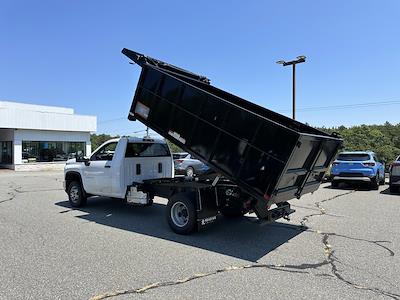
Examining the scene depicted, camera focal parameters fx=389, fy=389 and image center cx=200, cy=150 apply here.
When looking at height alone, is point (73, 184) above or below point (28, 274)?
above

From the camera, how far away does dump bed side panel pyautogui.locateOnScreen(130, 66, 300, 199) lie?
21.7 feet

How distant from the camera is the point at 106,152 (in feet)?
34.9

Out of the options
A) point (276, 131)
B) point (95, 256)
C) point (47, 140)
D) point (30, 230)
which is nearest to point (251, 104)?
point (276, 131)

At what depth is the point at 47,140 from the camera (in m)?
37.9

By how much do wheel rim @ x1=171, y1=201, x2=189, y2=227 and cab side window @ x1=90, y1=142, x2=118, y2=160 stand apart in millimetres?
2929

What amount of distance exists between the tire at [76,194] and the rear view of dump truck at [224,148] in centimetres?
258

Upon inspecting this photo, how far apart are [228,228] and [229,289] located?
146 inches

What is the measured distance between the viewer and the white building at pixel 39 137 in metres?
35.3

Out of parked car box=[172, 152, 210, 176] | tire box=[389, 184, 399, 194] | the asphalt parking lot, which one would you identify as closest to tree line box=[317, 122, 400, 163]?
parked car box=[172, 152, 210, 176]

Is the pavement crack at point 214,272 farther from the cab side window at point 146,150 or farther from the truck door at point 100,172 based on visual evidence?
the truck door at point 100,172

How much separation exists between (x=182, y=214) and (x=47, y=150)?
33.5 meters

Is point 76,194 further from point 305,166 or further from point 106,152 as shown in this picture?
point 305,166

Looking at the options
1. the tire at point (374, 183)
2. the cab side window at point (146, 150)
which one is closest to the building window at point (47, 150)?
the tire at point (374, 183)

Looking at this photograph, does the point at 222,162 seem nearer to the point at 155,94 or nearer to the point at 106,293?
the point at 155,94
